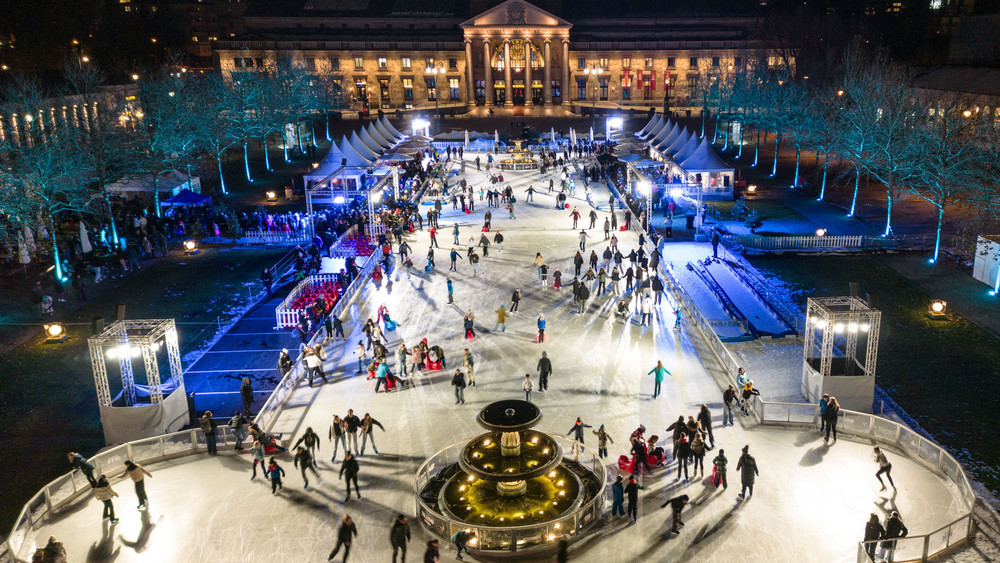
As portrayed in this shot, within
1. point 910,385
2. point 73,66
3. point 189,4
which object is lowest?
point 910,385

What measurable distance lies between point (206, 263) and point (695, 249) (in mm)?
24373

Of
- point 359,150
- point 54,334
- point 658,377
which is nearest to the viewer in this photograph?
point 658,377

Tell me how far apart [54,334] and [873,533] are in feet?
88.6

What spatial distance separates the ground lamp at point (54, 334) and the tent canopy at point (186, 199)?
61.4 ft

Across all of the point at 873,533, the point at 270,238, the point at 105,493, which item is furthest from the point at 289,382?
the point at 270,238

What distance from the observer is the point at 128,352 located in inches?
799

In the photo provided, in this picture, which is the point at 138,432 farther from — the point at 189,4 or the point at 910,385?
the point at 189,4

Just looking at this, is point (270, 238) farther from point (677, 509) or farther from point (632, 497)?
point (677, 509)

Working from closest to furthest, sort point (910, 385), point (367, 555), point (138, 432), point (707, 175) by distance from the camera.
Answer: point (367, 555)
point (138, 432)
point (910, 385)
point (707, 175)

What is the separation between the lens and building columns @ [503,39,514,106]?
97.6 metres

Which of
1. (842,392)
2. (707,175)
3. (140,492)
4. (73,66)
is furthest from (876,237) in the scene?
(73,66)

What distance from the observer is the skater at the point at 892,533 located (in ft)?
45.9

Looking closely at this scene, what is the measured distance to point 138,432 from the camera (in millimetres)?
20312

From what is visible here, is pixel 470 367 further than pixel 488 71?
No
